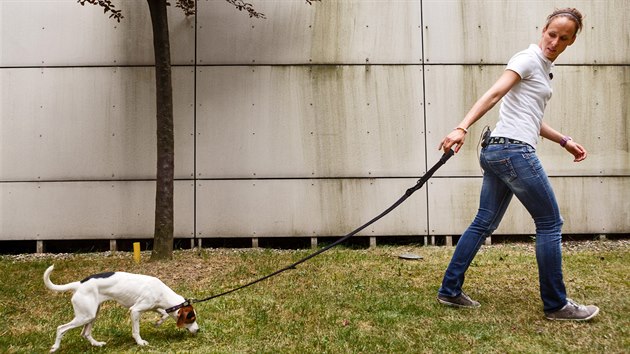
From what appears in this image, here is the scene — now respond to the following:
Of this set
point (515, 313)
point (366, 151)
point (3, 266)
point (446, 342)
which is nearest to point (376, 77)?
point (366, 151)

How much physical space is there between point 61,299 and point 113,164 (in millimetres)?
2694

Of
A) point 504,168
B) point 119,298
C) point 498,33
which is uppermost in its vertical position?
point 498,33

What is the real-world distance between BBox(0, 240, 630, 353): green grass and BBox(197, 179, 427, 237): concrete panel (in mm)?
520

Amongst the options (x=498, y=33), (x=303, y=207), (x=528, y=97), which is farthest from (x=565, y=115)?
(x=528, y=97)

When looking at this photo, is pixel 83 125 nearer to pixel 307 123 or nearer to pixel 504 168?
pixel 307 123

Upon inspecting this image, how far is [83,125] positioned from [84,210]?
1.16m

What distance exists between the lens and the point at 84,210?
23.3 feet

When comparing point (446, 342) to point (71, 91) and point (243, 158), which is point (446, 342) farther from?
point (71, 91)

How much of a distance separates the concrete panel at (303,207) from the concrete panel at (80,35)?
1.99m

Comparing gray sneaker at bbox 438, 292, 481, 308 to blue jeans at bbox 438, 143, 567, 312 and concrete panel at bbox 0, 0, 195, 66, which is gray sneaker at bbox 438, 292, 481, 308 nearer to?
blue jeans at bbox 438, 143, 567, 312

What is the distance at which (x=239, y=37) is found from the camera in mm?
7242

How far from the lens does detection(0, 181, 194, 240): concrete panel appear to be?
707 cm

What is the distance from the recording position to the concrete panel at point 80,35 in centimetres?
716

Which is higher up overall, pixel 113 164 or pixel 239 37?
pixel 239 37
